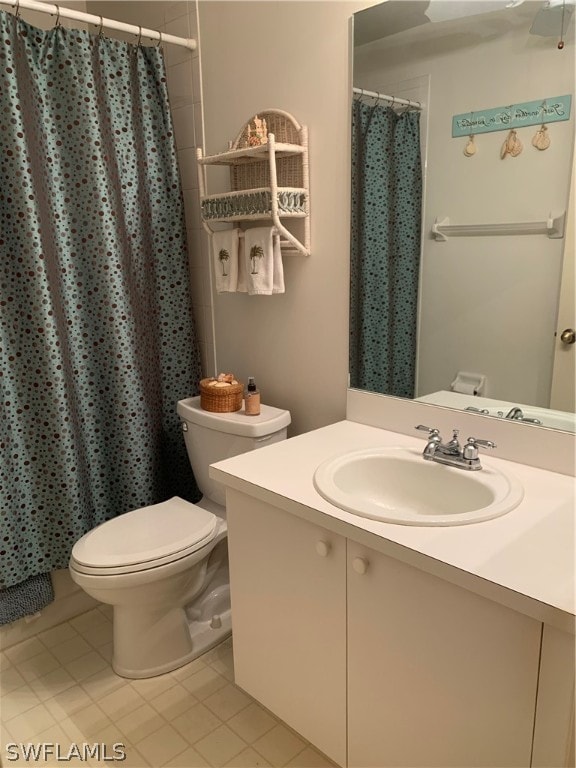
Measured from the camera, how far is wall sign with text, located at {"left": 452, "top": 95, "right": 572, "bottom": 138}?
4.25 ft

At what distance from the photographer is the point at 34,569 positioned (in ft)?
6.61

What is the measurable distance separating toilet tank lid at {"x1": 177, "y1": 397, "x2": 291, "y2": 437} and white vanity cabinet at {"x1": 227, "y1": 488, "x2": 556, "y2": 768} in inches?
15.1

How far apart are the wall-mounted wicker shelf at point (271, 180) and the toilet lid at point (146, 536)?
93 centimetres

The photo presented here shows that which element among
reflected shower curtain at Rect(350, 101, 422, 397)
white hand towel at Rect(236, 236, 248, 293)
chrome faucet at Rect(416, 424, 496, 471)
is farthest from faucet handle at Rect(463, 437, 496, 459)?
white hand towel at Rect(236, 236, 248, 293)

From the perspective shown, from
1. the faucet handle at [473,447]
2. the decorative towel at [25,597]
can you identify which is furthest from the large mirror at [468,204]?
the decorative towel at [25,597]

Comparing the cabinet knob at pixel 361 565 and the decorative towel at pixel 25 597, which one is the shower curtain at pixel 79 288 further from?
the cabinet knob at pixel 361 565

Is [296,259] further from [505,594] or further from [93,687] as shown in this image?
[93,687]

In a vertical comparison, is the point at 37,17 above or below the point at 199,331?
above

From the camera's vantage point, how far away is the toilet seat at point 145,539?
5.66ft

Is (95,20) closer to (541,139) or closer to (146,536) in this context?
(541,139)

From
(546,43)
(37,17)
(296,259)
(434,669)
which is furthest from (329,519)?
(37,17)

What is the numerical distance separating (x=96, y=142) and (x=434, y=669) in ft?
5.85

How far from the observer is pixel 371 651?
126cm

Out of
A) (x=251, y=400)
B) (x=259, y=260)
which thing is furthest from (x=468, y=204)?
(x=251, y=400)
